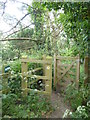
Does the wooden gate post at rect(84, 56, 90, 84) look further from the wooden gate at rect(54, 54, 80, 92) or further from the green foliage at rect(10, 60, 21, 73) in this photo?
the green foliage at rect(10, 60, 21, 73)

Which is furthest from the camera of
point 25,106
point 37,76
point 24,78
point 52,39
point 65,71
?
point 52,39

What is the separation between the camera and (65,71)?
2197mm

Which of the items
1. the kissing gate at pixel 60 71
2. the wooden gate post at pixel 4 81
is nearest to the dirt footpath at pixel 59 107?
the kissing gate at pixel 60 71

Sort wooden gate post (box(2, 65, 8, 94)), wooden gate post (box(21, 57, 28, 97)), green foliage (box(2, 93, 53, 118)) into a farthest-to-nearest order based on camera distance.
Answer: wooden gate post (box(21, 57, 28, 97)) < wooden gate post (box(2, 65, 8, 94)) < green foliage (box(2, 93, 53, 118))

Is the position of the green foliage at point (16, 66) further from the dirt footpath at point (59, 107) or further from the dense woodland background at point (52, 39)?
the dirt footpath at point (59, 107)

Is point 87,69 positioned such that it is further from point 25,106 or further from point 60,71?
point 25,106

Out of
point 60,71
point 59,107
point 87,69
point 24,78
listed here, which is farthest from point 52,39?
point 59,107

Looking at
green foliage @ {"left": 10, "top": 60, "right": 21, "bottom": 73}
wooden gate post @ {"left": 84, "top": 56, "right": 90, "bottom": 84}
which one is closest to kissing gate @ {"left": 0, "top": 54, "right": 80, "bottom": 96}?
green foliage @ {"left": 10, "top": 60, "right": 21, "bottom": 73}

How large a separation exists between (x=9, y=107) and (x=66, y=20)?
3.83 ft

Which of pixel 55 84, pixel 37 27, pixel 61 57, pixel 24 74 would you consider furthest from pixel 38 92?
pixel 37 27

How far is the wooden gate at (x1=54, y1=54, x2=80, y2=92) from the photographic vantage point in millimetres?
2080

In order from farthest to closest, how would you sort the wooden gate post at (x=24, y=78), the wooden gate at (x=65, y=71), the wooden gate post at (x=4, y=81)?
the wooden gate at (x=65, y=71), the wooden gate post at (x=24, y=78), the wooden gate post at (x=4, y=81)

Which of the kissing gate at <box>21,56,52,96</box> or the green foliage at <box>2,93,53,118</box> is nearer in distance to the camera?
the green foliage at <box>2,93,53,118</box>

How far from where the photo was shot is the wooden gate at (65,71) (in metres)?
2.08
